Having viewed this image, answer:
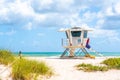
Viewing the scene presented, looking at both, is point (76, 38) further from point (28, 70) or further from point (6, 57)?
point (28, 70)

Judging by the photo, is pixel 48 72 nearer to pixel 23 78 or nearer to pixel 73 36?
→ pixel 23 78

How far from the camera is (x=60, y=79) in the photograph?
620 inches

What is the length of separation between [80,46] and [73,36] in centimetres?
125

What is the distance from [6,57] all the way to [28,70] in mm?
6199

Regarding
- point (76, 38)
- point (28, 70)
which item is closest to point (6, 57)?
point (28, 70)

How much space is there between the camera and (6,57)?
20.9m

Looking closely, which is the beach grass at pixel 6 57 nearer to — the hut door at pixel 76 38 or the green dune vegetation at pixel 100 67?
the green dune vegetation at pixel 100 67

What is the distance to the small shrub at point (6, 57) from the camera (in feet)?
66.9

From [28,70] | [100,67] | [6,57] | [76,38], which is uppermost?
[76,38]

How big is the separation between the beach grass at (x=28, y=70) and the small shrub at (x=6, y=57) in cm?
449

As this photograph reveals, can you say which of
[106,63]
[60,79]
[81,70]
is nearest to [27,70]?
[60,79]

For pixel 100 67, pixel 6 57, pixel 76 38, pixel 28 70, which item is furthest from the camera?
pixel 76 38

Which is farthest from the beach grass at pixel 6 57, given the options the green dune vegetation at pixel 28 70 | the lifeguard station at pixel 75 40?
the lifeguard station at pixel 75 40

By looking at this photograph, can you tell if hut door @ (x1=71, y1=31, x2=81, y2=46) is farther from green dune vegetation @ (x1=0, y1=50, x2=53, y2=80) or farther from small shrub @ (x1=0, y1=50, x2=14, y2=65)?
green dune vegetation @ (x1=0, y1=50, x2=53, y2=80)
